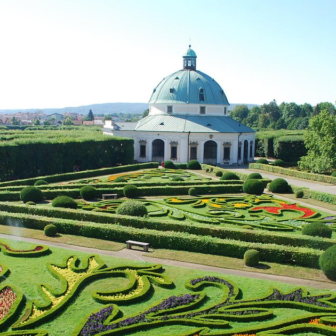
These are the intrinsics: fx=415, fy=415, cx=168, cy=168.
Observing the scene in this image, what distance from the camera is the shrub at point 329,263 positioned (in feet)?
53.1

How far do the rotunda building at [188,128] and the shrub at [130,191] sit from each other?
28020mm

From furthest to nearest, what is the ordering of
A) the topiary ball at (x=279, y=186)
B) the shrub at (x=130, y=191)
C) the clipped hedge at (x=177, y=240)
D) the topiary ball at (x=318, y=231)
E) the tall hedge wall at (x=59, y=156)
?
the tall hedge wall at (x=59, y=156), the topiary ball at (x=279, y=186), the shrub at (x=130, y=191), the topiary ball at (x=318, y=231), the clipped hedge at (x=177, y=240)

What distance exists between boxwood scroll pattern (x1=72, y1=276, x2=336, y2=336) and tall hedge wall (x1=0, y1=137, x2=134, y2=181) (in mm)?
32859

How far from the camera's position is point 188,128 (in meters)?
62.0

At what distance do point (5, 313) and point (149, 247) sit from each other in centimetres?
869

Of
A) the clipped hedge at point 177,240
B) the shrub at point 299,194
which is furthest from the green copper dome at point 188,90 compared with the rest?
the clipped hedge at point 177,240

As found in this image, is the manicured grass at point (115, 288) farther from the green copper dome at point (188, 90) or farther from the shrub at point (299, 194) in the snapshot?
the green copper dome at point (188, 90)

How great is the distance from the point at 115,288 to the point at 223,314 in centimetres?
428

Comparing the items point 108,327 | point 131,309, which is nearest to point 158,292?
point 131,309

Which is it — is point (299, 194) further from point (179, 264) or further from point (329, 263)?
point (179, 264)

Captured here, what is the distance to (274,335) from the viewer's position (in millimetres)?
11836

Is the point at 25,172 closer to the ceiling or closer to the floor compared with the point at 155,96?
closer to the floor

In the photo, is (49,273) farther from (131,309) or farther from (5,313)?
(131,309)

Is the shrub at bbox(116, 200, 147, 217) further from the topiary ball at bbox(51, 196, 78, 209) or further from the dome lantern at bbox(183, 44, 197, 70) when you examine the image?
the dome lantern at bbox(183, 44, 197, 70)
